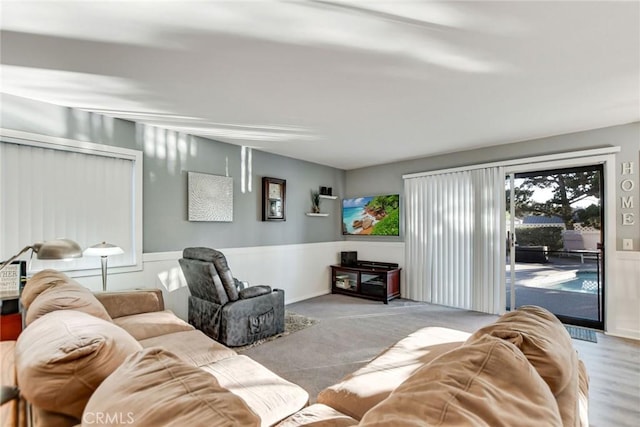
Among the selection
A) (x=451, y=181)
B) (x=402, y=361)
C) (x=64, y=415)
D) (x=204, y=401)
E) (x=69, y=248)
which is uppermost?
(x=451, y=181)

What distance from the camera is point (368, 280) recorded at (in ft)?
16.7

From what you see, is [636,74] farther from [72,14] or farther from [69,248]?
[69,248]

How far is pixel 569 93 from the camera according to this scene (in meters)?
2.57

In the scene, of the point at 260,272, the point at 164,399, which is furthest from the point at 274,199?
the point at 164,399

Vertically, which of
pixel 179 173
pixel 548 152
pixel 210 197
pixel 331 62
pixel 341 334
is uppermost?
pixel 331 62

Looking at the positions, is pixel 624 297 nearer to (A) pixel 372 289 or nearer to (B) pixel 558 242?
(B) pixel 558 242

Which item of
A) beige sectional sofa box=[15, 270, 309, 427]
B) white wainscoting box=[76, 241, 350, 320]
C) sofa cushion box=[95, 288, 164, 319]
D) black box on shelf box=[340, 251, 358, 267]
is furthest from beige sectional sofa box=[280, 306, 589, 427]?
black box on shelf box=[340, 251, 358, 267]

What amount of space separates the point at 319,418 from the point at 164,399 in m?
0.80

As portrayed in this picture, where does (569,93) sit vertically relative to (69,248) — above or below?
above

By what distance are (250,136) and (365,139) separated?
59.5 inches

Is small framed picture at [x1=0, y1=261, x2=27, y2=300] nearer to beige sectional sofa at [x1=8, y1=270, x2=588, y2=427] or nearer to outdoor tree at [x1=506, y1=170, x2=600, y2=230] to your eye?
beige sectional sofa at [x1=8, y1=270, x2=588, y2=427]

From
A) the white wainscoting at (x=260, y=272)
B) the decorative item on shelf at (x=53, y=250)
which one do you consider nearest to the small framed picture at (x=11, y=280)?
the decorative item on shelf at (x=53, y=250)

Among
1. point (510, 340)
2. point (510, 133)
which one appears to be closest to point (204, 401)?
point (510, 340)

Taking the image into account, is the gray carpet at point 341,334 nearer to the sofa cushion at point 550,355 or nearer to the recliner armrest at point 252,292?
the recliner armrest at point 252,292
